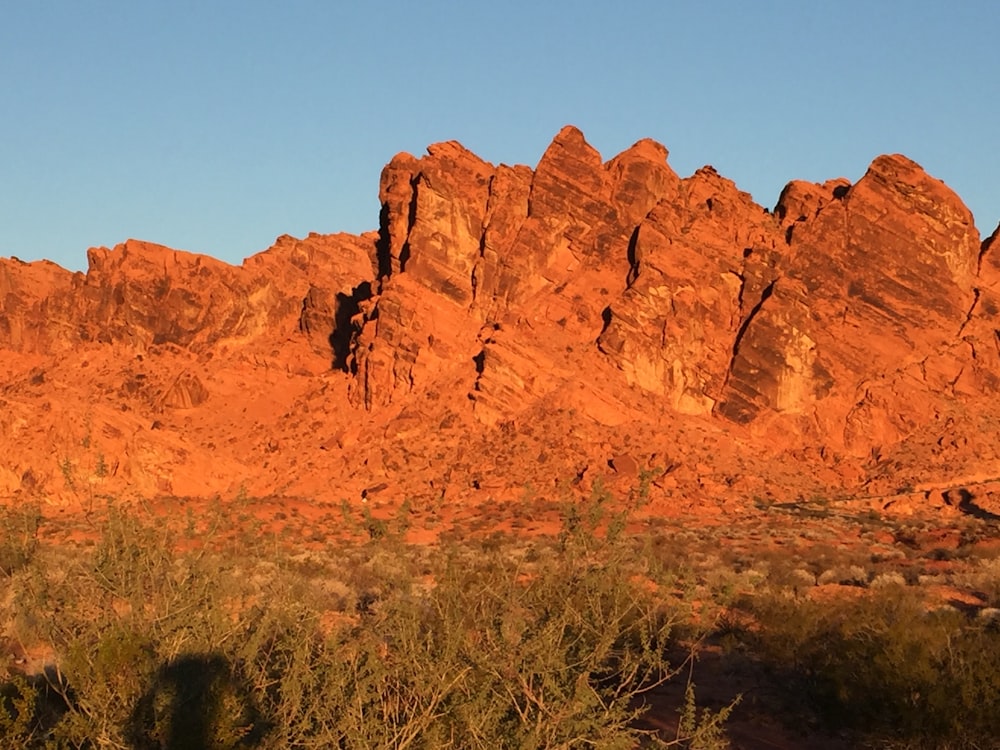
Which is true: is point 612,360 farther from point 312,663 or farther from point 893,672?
point 312,663

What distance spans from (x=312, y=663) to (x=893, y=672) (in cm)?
779

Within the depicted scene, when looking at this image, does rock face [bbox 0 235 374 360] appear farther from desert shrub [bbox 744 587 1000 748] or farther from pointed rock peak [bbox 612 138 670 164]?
desert shrub [bbox 744 587 1000 748]

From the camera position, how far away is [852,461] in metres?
51.3

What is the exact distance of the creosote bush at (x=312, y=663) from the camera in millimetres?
7867

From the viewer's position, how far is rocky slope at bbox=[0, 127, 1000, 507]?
4769 cm

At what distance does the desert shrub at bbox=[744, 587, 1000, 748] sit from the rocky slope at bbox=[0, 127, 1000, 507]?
87.9 feet

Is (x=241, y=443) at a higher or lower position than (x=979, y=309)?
lower

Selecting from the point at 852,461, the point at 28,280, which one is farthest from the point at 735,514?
the point at 28,280

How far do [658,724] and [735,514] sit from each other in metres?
30.7

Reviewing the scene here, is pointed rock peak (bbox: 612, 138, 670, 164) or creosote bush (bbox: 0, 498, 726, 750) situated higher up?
pointed rock peak (bbox: 612, 138, 670, 164)

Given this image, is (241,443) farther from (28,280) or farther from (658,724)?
(658,724)

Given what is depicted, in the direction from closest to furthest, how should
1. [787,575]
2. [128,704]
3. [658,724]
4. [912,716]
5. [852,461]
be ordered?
[128,704], [912,716], [658,724], [787,575], [852,461]

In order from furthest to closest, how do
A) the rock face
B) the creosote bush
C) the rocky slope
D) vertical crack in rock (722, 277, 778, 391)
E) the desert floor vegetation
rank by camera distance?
the rock face < vertical crack in rock (722, 277, 778, 391) < the rocky slope < the desert floor vegetation < the creosote bush

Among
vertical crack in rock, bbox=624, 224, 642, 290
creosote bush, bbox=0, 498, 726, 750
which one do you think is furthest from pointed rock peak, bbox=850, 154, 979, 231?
creosote bush, bbox=0, 498, 726, 750
